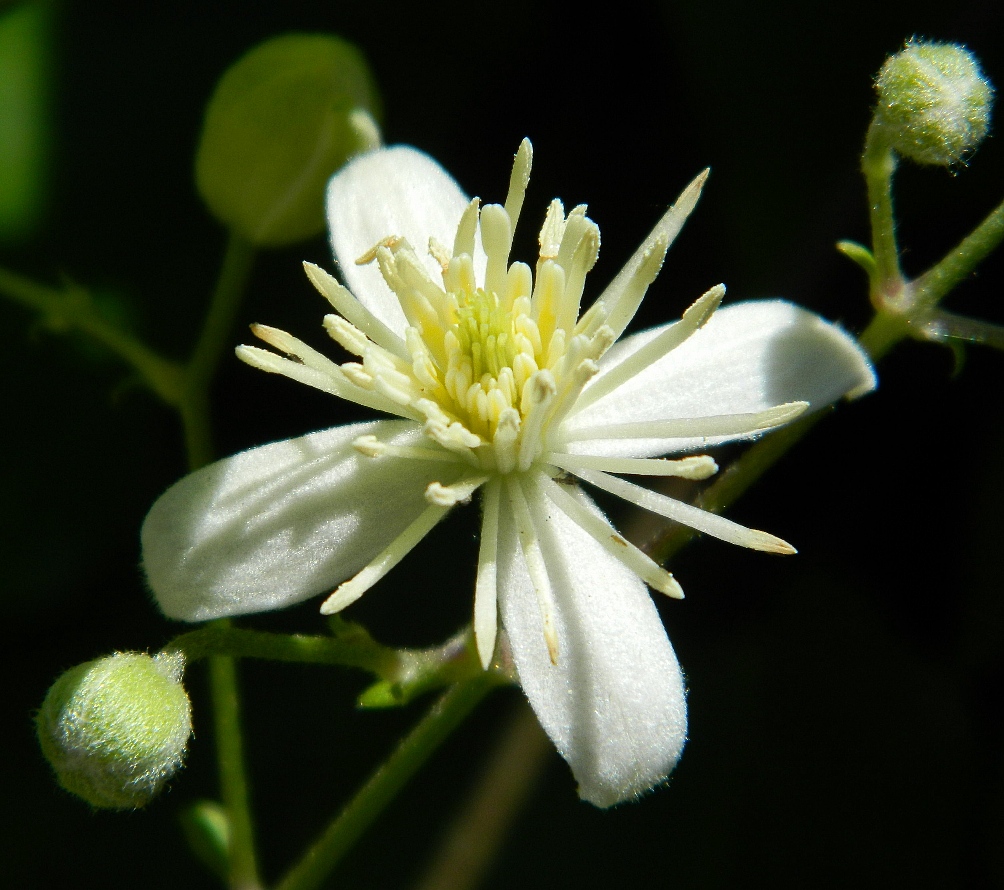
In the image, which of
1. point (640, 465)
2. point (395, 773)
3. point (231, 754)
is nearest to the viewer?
point (640, 465)

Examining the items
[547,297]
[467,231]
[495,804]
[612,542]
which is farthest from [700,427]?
[495,804]

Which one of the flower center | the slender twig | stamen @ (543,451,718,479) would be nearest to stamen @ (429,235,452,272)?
the flower center

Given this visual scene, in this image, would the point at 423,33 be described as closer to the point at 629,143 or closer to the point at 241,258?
the point at 629,143

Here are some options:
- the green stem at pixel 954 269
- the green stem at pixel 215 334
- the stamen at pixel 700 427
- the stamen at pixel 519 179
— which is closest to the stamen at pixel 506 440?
the stamen at pixel 700 427

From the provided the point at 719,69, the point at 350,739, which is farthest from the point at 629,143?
the point at 350,739

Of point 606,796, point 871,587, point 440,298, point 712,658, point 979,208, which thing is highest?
point 979,208

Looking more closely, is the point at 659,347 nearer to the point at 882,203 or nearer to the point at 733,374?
the point at 733,374
